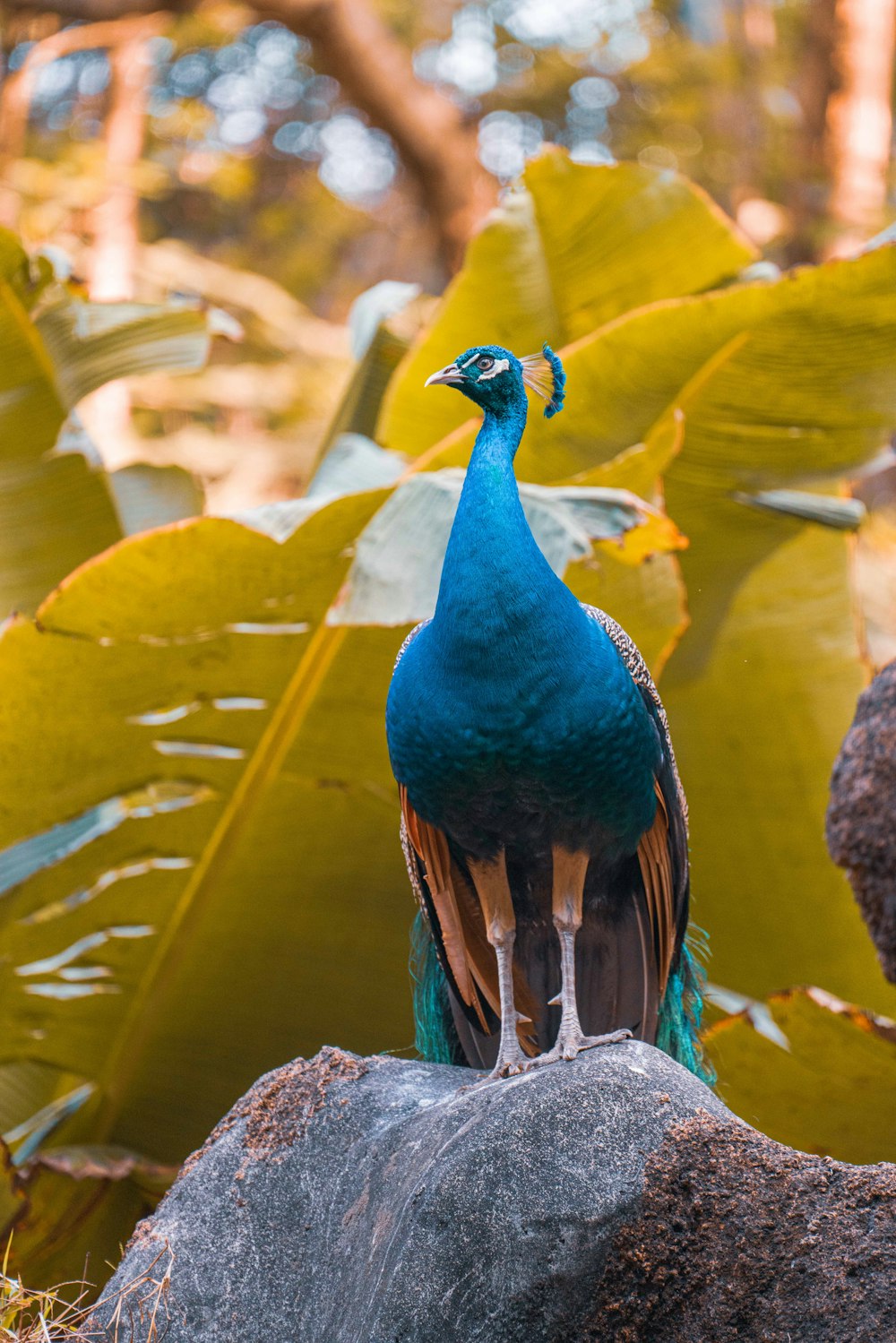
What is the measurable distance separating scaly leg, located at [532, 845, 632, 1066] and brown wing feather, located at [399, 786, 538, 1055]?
0.67 ft

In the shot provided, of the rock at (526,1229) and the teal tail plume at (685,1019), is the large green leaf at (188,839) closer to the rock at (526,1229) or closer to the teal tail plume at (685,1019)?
the teal tail plume at (685,1019)

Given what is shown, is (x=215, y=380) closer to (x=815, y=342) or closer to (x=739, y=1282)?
(x=815, y=342)

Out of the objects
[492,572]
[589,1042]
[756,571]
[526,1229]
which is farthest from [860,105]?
[526,1229]

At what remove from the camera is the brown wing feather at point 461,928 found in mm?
3023

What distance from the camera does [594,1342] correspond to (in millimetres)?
2043

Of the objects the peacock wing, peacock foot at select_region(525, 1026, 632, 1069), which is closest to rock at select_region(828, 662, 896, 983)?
the peacock wing

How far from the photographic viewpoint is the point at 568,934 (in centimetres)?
300

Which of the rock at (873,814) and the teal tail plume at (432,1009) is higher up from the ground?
the rock at (873,814)

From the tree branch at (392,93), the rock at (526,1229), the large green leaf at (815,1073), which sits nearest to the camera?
the rock at (526,1229)

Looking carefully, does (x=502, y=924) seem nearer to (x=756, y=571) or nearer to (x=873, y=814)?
(x=873, y=814)

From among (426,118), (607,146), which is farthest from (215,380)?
(426,118)

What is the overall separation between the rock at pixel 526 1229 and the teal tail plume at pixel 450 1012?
0.76m

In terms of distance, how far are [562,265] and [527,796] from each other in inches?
128

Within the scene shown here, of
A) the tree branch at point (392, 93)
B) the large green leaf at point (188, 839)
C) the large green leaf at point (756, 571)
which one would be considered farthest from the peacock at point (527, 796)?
the tree branch at point (392, 93)
